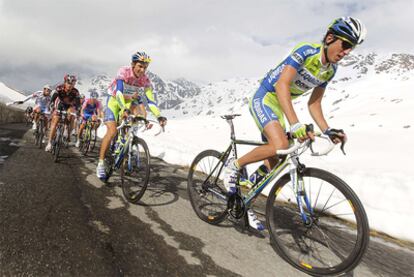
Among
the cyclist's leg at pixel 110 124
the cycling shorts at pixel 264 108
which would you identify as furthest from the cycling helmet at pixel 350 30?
the cyclist's leg at pixel 110 124

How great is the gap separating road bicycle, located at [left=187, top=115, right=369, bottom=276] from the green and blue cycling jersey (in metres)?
0.39

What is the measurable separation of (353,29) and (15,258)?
4.00 meters

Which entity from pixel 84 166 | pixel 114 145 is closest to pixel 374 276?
pixel 114 145

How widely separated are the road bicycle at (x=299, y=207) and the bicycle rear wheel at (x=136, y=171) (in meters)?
0.80

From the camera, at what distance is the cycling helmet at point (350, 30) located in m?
2.92

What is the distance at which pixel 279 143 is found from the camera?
315cm

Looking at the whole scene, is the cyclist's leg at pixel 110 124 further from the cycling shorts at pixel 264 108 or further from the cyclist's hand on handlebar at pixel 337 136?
the cyclist's hand on handlebar at pixel 337 136

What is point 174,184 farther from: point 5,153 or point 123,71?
point 5,153

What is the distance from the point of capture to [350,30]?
2.93 metres

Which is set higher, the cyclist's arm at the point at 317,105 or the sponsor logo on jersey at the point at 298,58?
the sponsor logo on jersey at the point at 298,58

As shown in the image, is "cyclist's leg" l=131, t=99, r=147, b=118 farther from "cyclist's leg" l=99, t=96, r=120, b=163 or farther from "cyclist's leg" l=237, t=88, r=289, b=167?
"cyclist's leg" l=237, t=88, r=289, b=167

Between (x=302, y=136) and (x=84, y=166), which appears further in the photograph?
(x=84, y=166)

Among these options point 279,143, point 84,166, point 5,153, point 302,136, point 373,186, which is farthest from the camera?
point 5,153

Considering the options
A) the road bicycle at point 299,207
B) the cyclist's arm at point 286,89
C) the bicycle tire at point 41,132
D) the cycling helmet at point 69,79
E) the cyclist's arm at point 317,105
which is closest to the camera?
the road bicycle at point 299,207
